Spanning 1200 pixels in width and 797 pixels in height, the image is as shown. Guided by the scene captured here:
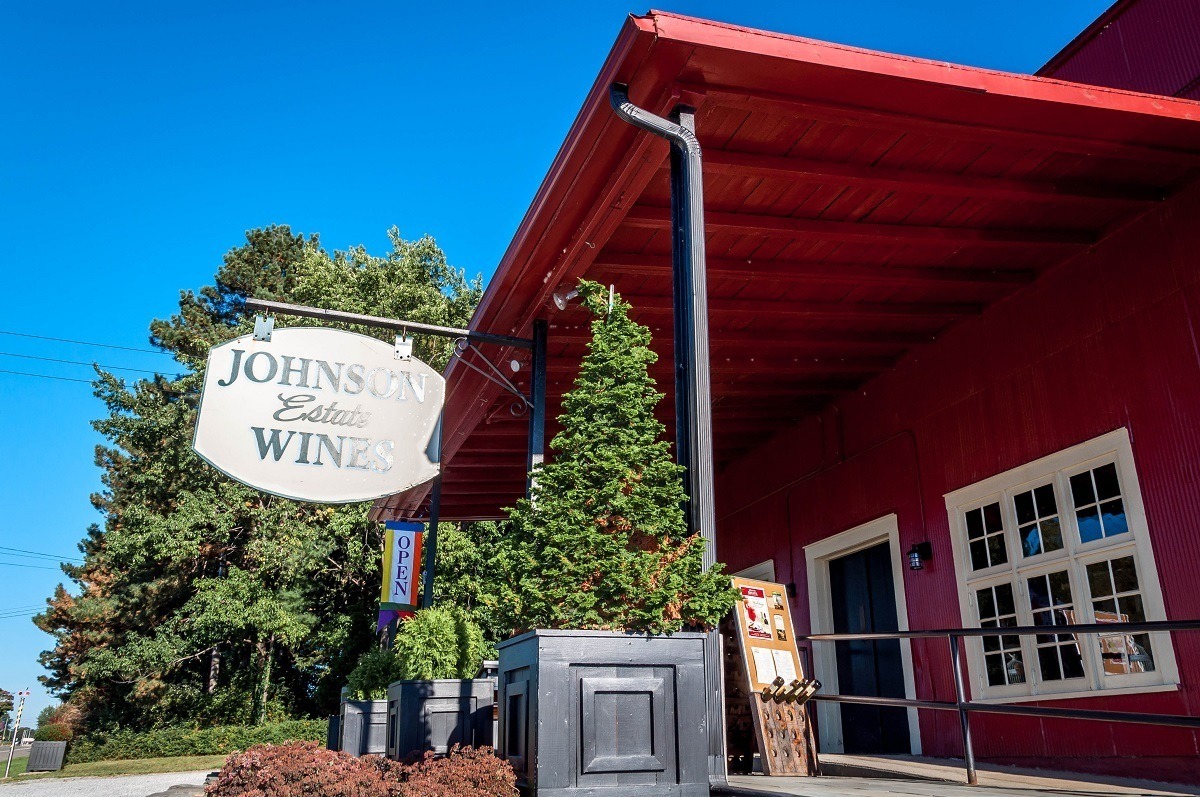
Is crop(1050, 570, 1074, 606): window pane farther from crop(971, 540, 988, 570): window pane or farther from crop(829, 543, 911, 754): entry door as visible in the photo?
crop(829, 543, 911, 754): entry door

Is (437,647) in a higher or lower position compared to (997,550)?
lower

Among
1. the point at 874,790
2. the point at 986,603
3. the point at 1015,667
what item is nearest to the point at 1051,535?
the point at 986,603

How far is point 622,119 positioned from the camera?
14.3ft

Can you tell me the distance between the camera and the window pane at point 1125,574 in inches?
218

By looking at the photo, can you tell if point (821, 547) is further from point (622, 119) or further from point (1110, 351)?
point (622, 119)

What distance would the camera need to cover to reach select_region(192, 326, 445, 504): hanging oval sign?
540 cm

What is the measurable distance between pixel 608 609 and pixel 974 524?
15.1 feet

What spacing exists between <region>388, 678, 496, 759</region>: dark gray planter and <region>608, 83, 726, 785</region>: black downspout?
2.86 metres

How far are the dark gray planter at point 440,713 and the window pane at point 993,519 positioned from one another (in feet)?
13.2

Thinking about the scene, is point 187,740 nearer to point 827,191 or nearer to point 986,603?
point 986,603

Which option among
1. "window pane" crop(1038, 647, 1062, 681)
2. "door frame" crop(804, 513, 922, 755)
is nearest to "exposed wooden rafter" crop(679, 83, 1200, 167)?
"window pane" crop(1038, 647, 1062, 681)

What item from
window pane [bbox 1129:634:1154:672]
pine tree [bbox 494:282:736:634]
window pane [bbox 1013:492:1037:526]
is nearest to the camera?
pine tree [bbox 494:282:736:634]

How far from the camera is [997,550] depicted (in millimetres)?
6734

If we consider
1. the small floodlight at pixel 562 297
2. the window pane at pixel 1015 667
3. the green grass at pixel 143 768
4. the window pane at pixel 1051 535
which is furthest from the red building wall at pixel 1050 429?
the green grass at pixel 143 768
